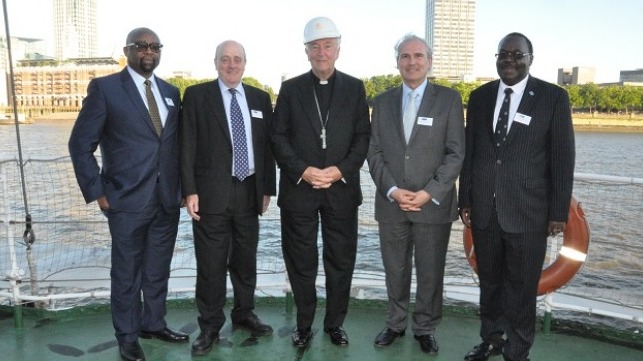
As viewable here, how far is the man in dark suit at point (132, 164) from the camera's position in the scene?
2.48 m

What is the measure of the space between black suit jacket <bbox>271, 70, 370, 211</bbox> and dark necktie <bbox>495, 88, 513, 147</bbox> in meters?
0.62

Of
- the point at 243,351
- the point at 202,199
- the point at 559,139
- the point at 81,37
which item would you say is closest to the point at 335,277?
the point at 243,351

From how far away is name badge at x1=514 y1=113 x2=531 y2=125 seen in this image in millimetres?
2377

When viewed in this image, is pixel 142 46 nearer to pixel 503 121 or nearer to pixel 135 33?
pixel 135 33

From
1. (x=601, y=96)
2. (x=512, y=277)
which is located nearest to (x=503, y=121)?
(x=512, y=277)

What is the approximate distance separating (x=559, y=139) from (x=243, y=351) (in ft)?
5.86

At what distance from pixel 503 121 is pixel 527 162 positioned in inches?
8.2

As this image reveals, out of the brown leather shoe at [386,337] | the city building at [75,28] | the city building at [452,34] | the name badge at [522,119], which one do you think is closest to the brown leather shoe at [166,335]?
the brown leather shoe at [386,337]

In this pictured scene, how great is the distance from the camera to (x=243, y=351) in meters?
2.79

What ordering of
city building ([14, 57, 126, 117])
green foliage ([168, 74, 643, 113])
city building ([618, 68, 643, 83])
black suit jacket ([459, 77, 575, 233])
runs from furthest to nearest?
city building ([618, 68, 643, 83]) → city building ([14, 57, 126, 117]) → green foliage ([168, 74, 643, 113]) → black suit jacket ([459, 77, 575, 233])

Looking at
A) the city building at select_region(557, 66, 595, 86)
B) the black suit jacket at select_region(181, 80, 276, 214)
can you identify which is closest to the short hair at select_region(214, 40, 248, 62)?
the black suit jacket at select_region(181, 80, 276, 214)

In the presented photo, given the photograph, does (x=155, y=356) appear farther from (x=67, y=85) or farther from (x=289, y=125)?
(x=67, y=85)

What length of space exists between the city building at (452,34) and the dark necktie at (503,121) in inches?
6297

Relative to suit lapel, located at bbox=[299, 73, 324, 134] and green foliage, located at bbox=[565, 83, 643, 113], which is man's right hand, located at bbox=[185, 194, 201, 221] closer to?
suit lapel, located at bbox=[299, 73, 324, 134]
